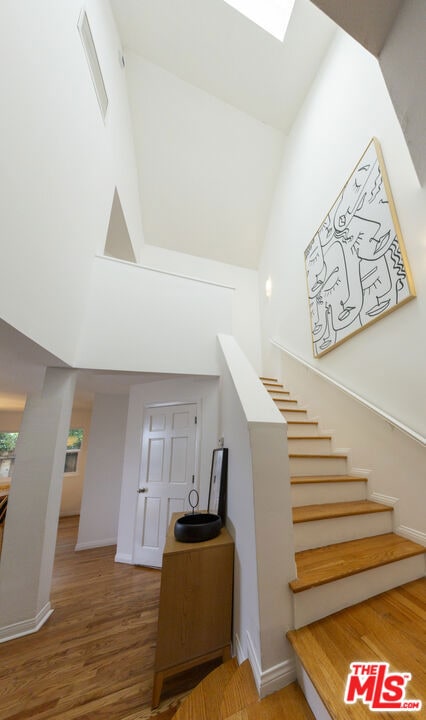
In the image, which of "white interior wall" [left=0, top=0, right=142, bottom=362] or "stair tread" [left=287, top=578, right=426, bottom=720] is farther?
"white interior wall" [left=0, top=0, right=142, bottom=362]

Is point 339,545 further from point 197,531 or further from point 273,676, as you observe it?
point 197,531

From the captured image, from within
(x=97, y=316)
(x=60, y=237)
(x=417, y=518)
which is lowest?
(x=417, y=518)

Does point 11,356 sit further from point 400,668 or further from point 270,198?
point 270,198

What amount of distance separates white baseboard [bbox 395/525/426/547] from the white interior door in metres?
1.87

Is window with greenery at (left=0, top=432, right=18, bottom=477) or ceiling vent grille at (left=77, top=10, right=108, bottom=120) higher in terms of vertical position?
ceiling vent grille at (left=77, top=10, right=108, bottom=120)

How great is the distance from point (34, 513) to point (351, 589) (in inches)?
90.0

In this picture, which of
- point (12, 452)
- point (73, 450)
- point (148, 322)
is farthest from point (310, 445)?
point (12, 452)

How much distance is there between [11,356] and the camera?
2.01 metres

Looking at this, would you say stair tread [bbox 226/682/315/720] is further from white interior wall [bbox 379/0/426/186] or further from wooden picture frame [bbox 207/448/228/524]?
white interior wall [bbox 379/0/426/186]

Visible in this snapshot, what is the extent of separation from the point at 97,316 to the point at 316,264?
2514 mm

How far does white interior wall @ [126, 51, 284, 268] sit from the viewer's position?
12.6ft

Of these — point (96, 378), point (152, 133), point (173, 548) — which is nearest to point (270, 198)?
point (152, 133)

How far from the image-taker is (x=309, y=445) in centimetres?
237

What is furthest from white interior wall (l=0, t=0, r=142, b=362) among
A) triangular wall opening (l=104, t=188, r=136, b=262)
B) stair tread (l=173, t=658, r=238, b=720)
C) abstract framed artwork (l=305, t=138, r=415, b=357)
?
abstract framed artwork (l=305, t=138, r=415, b=357)
